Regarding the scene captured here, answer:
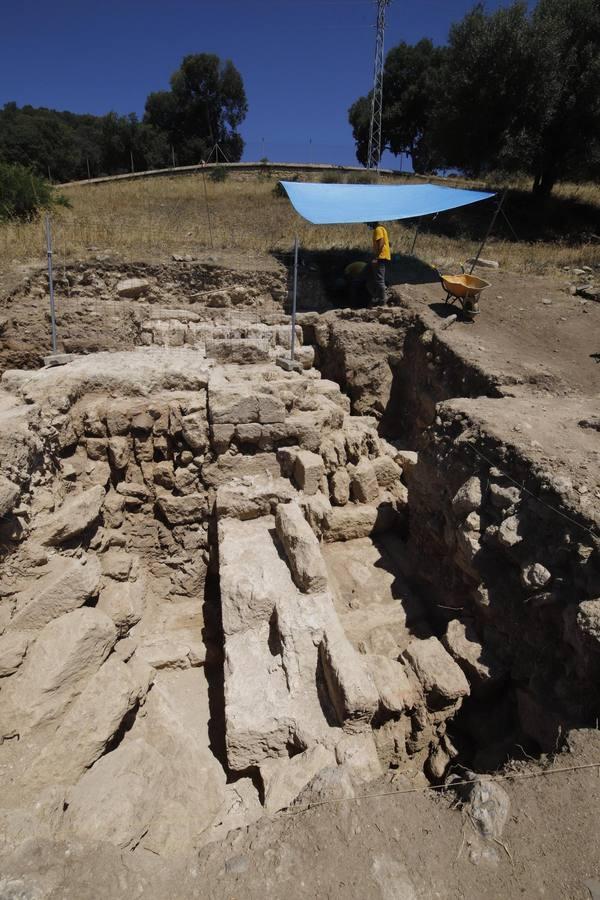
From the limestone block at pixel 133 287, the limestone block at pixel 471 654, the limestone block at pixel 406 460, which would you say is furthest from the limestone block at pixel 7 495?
the limestone block at pixel 133 287

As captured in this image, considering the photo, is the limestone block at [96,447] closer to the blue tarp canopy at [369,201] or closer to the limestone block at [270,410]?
the limestone block at [270,410]

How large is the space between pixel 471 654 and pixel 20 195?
47.3 feet

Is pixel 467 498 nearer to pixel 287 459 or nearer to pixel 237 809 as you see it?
pixel 287 459

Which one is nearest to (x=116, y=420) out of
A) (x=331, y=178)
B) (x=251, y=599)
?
(x=251, y=599)

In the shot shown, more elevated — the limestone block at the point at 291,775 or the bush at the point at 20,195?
the bush at the point at 20,195

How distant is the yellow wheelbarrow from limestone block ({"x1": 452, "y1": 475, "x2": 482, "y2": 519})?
556cm

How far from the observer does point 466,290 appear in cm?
897

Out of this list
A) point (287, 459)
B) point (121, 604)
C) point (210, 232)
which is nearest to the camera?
point (121, 604)

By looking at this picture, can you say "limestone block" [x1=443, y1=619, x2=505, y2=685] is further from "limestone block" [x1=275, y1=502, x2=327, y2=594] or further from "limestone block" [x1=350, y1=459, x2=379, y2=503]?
"limestone block" [x1=350, y1=459, x2=379, y2=503]

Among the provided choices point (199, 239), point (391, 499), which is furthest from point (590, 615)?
point (199, 239)

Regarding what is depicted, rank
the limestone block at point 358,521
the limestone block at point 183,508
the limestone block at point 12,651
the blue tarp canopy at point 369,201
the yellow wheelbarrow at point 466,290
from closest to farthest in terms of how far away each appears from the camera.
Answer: the limestone block at point 12,651, the limestone block at point 183,508, the limestone block at point 358,521, the yellow wheelbarrow at point 466,290, the blue tarp canopy at point 369,201

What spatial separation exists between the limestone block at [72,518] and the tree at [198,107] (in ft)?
113

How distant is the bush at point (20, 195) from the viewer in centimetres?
1214

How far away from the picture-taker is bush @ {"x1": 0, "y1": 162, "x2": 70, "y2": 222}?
1214 centimetres
